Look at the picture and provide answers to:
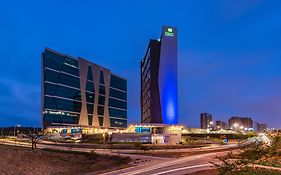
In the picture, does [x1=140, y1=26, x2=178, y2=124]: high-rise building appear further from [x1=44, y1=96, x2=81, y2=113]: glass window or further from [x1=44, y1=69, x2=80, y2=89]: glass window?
[x1=44, y1=96, x2=81, y2=113]: glass window

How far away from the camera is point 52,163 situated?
5628cm

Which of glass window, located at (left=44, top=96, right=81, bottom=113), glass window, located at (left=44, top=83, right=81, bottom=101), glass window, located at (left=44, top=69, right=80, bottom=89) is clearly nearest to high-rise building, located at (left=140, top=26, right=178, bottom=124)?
glass window, located at (left=44, top=83, right=81, bottom=101)

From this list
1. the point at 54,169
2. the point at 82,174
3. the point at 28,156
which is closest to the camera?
the point at 82,174

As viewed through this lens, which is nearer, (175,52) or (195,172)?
(195,172)

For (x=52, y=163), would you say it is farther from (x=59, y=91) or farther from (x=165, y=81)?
(x=59, y=91)

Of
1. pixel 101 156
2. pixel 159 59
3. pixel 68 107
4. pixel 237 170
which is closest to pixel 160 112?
pixel 159 59

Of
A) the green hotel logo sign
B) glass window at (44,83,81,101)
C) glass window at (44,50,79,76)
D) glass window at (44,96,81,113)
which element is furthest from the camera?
the green hotel logo sign

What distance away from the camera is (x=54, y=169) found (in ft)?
173

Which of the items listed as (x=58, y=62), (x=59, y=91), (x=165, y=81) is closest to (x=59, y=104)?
(x=59, y=91)

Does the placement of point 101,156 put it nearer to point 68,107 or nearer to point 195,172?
point 195,172

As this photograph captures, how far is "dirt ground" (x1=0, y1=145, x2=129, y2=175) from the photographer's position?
49.1m

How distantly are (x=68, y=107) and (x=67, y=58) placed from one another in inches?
951

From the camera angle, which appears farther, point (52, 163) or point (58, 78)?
point (58, 78)

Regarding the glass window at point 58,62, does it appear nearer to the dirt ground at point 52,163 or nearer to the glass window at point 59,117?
the glass window at point 59,117
